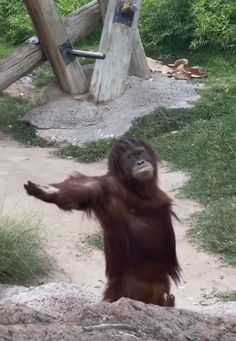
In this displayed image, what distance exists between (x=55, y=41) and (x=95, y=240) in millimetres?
3388

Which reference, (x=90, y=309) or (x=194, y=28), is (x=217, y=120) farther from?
(x=90, y=309)

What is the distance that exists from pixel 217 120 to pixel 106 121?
42.2 inches

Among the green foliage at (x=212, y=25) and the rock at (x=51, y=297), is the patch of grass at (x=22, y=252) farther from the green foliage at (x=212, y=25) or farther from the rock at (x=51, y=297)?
the green foliage at (x=212, y=25)

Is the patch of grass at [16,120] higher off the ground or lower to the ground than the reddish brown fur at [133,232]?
lower

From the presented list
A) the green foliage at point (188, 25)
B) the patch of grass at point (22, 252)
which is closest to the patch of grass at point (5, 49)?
the green foliage at point (188, 25)

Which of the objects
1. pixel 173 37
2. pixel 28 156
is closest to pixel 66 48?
pixel 28 156

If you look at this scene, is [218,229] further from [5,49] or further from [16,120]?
[5,49]

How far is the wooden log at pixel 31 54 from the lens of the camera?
29.5 feet

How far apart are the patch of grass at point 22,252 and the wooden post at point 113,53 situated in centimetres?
346

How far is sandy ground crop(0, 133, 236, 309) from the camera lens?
18.2 feet

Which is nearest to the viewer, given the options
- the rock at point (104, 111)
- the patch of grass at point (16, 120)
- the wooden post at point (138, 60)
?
the rock at point (104, 111)

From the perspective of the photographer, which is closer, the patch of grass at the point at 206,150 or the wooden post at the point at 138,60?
the patch of grass at the point at 206,150

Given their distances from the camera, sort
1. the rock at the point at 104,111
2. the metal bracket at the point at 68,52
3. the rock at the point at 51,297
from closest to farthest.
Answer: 1. the rock at the point at 51,297
2. the rock at the point at 104,111
3. the metal bracket at the point at 68,52

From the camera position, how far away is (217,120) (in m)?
8.40
